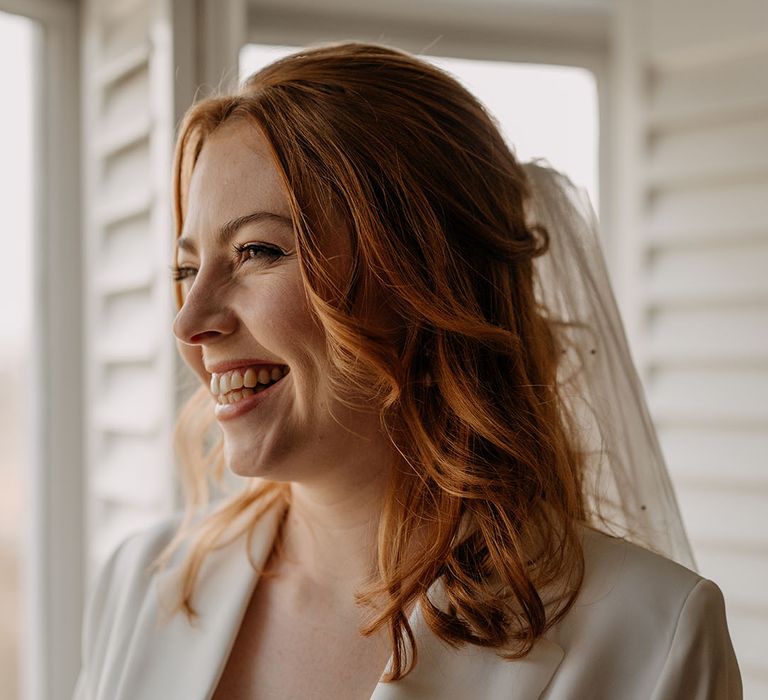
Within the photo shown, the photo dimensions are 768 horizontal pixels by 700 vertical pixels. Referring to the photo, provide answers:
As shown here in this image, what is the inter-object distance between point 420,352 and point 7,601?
3.58ft

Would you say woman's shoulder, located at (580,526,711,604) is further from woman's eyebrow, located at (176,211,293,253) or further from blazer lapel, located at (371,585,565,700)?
→ woman's eyebrow, located at (176,211,293,253)

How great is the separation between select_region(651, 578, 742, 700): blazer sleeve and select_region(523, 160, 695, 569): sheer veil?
214 mm

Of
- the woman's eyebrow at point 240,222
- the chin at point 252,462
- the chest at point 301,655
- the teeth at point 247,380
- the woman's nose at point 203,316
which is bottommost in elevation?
the chest at point 301,655

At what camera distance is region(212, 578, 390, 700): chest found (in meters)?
1.21

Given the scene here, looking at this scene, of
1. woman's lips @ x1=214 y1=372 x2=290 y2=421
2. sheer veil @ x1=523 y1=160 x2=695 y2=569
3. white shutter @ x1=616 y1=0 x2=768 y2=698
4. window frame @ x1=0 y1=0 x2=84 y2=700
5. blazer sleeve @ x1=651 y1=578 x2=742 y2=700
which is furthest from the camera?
window frame @ x1=0 y1=0 x2=84 y2=700

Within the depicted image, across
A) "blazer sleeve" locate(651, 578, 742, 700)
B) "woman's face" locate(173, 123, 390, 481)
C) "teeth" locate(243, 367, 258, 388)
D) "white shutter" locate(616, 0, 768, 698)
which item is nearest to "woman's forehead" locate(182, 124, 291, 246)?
"woman's face" locate(173, 123, 390, 481)

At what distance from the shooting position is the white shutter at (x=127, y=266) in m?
1.68

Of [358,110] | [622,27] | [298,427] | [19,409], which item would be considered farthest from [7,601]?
[622,27]

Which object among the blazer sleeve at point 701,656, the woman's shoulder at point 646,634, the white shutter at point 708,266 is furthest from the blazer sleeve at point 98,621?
the white shutter at point 708,266

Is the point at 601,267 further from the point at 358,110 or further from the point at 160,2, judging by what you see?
the point at 160,2

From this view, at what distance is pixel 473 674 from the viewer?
3.70 feet

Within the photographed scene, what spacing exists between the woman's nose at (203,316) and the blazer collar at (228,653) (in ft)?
1.14

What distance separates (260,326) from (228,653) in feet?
1.40

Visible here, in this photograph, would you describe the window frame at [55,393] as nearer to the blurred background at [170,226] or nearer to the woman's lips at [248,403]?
the blurred background at [170,226]
